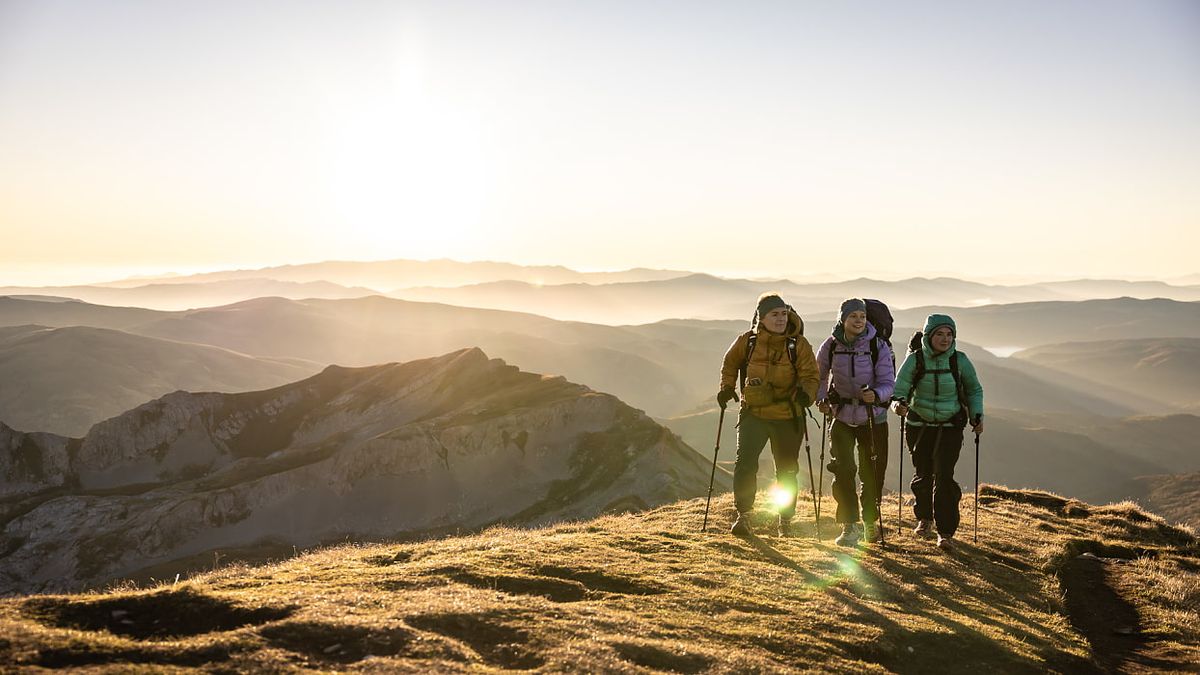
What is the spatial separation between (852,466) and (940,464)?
169cm

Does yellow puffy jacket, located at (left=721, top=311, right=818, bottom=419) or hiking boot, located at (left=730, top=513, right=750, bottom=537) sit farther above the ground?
yellow puffy jacket, located at (left=721, top=311, right=818, bottom=419)

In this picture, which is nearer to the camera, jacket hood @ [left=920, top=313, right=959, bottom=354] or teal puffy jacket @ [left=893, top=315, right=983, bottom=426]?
jacket hood @ [left=920, top=313, right=959, bottom=354]

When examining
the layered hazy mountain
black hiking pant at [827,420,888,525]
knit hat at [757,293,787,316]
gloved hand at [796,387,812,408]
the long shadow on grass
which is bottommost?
the layered hazy mountain

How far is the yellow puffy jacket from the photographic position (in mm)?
11172

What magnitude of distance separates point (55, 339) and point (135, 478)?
141 m

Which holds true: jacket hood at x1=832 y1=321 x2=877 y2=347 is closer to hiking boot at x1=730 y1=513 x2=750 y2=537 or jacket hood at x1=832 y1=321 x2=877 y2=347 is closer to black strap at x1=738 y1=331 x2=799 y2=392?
black strap at x1=738 y1=331 x2=799 y2=392

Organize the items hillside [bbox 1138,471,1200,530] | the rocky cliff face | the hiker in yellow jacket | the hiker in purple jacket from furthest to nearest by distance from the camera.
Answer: hillside [bbox 1138,471,1200,530] < the rocky cliff face < the hiker in purple jacket < the hiker in yellow jacket

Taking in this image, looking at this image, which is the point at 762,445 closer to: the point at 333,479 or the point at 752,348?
the point at 752,348

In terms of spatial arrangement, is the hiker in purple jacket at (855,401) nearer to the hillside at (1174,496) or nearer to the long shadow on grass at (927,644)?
the long shadow on grass at (927,644)

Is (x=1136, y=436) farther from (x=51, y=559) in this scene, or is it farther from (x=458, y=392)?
(x=51, y=559)

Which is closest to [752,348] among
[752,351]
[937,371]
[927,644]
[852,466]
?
[752,351]

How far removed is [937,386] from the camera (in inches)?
A: 474

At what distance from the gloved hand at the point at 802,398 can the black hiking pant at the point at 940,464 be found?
242cm

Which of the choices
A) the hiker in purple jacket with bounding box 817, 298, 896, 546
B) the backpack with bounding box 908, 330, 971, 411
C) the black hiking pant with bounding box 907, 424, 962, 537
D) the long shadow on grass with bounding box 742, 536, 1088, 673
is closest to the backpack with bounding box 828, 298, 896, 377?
the hiker in purple jacket with bounding box 817, 298, 896, 546
